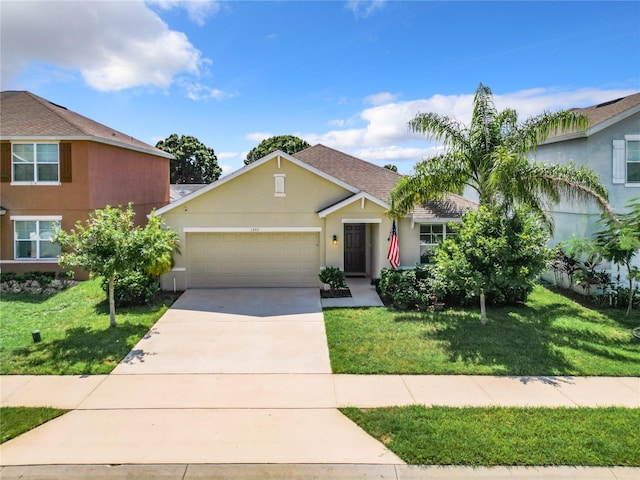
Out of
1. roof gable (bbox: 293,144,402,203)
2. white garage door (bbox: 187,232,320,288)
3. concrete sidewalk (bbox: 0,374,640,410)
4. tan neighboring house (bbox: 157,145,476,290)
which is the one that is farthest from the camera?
roof gable (bbox: 293,144,402,203)

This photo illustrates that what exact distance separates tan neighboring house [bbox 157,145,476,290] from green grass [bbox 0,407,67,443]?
8.53 m

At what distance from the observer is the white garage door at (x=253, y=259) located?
50.8 ft

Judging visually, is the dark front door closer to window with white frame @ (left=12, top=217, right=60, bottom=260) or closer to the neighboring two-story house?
the neighboring two-story house

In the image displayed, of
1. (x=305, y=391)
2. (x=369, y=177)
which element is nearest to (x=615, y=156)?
(x=369, y=177)

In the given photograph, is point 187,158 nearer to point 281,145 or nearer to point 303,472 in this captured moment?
point 281,145

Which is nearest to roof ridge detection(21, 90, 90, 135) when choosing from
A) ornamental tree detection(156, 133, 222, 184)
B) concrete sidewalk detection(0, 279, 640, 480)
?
concrete sidewalk detection(0, 279, 640, 480)

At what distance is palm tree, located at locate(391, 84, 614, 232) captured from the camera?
11.9 m

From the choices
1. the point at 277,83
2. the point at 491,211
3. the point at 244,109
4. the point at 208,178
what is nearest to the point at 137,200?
the point at 244,109

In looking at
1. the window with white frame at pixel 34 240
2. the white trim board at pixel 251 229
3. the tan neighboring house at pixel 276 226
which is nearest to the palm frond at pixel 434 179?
the tan neighboring house at pixel 276 226

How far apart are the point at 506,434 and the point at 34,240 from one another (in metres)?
18.1

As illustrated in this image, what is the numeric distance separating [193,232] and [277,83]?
759 cm

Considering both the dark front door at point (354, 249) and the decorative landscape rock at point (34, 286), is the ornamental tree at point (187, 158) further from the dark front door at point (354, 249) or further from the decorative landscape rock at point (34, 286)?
the dark front door at point (354, 249)

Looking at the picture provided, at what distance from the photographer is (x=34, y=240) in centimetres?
1673

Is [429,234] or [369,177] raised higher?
[369,177]
